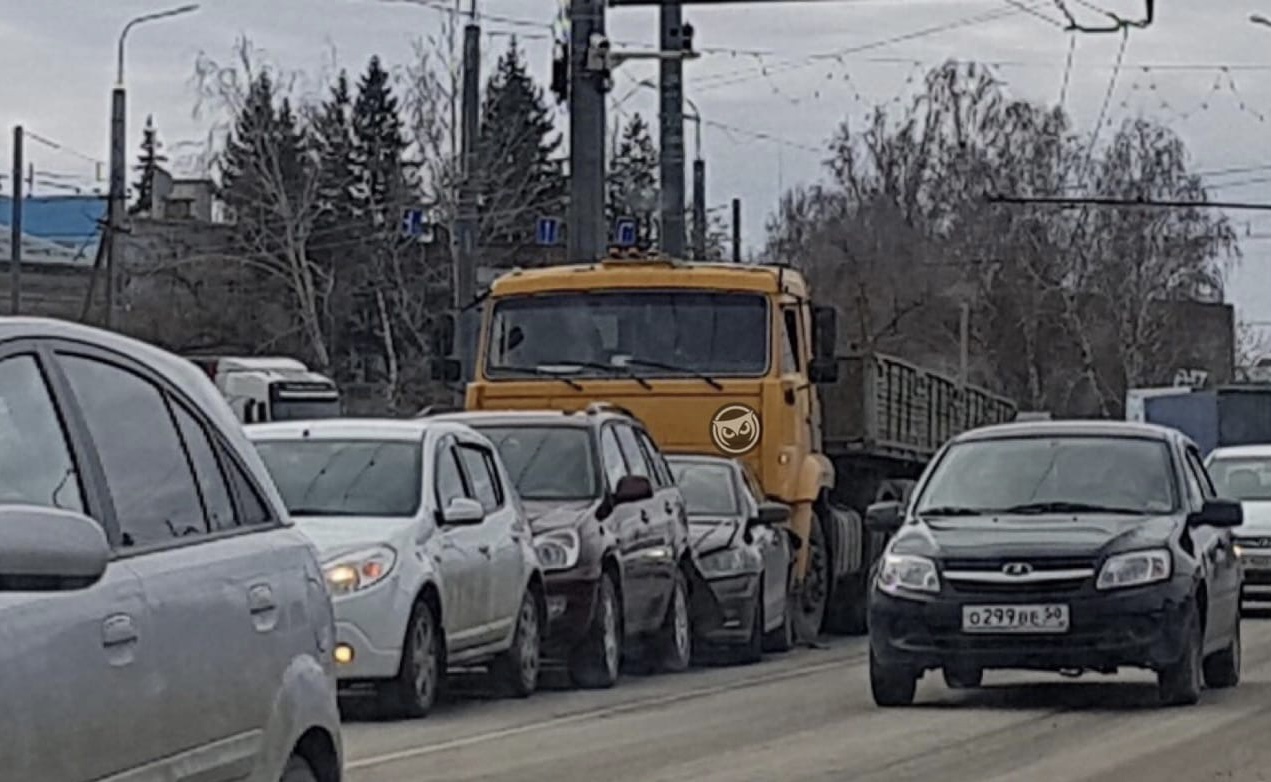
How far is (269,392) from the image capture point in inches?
1650

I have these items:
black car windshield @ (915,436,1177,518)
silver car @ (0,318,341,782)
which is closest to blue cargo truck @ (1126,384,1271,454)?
black car windshield @ (915,436,1177,518)

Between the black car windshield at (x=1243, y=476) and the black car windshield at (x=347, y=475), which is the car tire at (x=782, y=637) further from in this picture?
the black car windshield at (x=1243, y=476)

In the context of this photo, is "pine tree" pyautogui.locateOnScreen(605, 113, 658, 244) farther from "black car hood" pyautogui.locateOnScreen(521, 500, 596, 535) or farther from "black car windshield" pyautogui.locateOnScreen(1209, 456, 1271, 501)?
"black car hood" pyautogui.locateOnScreen(521, 500, 596, 535)

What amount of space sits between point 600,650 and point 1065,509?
337 centimetres

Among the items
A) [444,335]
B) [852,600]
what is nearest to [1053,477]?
[444,335]

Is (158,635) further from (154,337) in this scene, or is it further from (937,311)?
(937,311)

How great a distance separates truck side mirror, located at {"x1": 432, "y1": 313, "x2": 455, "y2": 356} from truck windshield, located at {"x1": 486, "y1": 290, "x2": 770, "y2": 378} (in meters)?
0.65

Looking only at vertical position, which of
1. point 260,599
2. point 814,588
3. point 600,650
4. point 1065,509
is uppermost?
point 260,599

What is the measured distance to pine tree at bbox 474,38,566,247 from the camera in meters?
66.6

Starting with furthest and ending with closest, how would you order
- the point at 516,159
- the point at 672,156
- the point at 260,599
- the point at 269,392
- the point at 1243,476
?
the point at 516,159, the point at 269,392, the point at 672,156, the point at 1243,476, the point at 260,599

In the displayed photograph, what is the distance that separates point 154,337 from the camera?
64938 mm

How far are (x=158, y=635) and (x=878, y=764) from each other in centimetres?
724

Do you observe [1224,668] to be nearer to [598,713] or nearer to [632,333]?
[598,713]

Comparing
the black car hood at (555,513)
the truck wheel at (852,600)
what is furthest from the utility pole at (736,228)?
the black car hood at (555,513)
